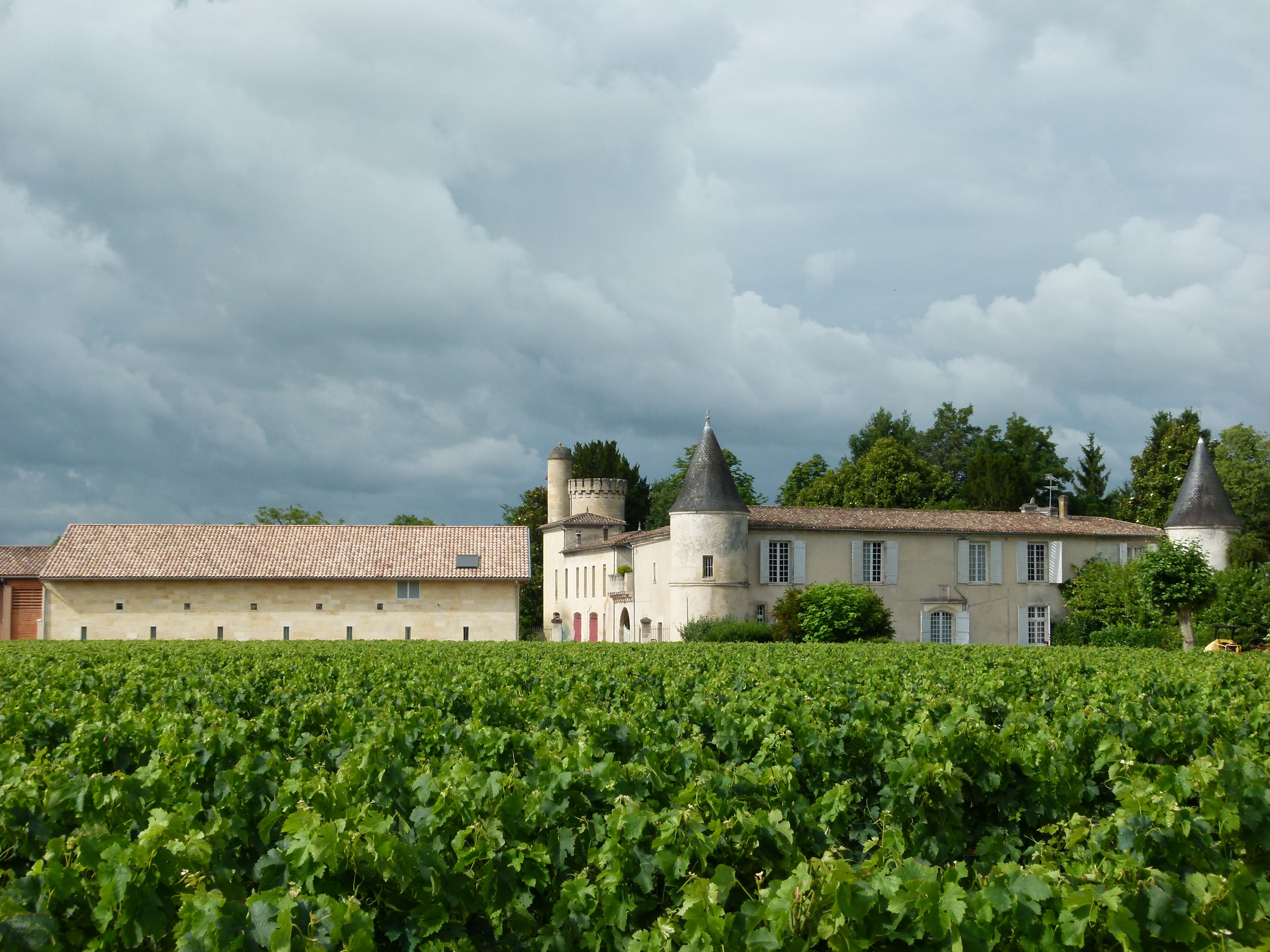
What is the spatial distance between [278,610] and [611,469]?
32788 millimetres

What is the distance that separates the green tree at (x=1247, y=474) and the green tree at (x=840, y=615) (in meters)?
25.0

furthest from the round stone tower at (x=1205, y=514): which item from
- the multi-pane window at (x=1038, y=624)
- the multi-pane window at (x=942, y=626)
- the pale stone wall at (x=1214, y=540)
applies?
the multi-pane window at (x=942, y=626)

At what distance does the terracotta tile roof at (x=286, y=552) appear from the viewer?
40844 mm

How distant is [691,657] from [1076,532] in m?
28.1

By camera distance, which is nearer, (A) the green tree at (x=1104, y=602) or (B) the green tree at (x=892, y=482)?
(A) the green tree at (x=1104, y=602)

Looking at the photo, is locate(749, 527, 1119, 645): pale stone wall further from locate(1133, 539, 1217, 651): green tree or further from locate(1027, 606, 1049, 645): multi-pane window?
locate(1133, 539, 1217, 651): green tree

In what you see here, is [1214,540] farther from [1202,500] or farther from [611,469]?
[611,469]

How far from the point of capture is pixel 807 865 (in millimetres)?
4062

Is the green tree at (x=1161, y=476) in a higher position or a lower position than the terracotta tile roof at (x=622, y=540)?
higher

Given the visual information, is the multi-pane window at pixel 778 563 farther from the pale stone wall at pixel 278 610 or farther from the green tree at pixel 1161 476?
the green tree at pixel 1161 476

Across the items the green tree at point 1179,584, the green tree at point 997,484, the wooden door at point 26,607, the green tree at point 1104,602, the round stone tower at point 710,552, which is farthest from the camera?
the green tree at point 997,484

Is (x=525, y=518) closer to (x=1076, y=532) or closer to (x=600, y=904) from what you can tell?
(x=1076, y=532)

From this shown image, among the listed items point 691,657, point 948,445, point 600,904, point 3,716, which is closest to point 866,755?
point 600,904

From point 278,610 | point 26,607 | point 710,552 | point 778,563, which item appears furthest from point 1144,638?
point 26,607
